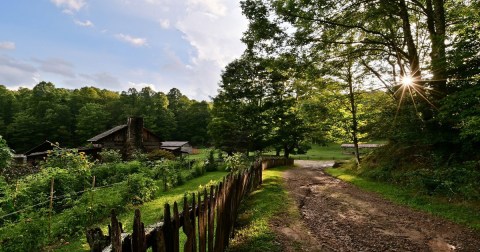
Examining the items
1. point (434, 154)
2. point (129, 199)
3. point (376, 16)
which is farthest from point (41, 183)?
point (434, 154)

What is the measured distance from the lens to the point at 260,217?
8.65m

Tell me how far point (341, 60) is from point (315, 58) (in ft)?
11.1

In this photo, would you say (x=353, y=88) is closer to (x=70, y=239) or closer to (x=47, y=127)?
(x=70, y=239)

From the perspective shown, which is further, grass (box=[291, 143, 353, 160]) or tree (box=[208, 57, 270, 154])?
grass (box=[291, 143, 353, 160])

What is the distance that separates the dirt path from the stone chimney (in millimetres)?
17256

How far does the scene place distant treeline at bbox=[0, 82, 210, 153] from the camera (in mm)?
71562

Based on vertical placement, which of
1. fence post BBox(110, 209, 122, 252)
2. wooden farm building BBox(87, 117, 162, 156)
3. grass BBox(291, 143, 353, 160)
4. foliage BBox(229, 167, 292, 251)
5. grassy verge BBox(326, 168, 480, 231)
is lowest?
grass BBox(291, 143, 353, 160)

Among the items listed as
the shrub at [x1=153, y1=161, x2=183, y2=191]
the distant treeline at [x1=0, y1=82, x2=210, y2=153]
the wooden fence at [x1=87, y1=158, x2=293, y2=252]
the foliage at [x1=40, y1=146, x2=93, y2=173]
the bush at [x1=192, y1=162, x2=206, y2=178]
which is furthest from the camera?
the distant treeline at [x1=0, y1=82, x2=210, y2=153]

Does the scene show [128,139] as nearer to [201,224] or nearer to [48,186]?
[48,186]

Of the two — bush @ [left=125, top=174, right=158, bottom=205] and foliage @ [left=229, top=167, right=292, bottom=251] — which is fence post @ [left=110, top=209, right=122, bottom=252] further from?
bush @ [left=125, top=174, right=158, bottom=205]

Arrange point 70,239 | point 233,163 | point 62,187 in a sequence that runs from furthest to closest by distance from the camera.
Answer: point 233,163 → point 62,187 → point 70,239

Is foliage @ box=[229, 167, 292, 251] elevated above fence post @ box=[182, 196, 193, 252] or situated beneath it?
situated beneath

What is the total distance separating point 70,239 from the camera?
9.65 metres

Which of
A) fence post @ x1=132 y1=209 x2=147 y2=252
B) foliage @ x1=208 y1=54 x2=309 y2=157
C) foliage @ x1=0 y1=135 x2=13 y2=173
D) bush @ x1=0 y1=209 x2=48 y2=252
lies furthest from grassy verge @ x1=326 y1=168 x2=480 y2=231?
foliage @ x1=208 y1=54 x2=309 y2=157
